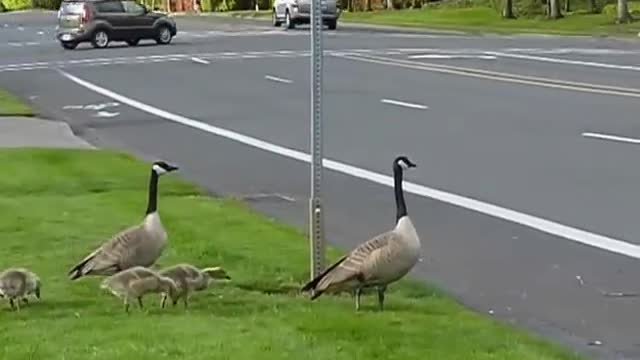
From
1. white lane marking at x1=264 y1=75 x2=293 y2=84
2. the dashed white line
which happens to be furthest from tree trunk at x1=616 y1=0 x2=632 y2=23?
white lane marking at x1=264 y1=75 x2=293 y2=84

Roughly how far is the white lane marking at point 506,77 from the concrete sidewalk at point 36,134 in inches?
357

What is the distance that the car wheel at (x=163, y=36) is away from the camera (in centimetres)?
5141

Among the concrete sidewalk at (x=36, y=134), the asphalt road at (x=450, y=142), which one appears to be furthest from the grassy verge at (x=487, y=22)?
the concrete sidewalk at (x=36, y=134)

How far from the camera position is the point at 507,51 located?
134 feet

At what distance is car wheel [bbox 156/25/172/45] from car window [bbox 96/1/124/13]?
1.56 meters

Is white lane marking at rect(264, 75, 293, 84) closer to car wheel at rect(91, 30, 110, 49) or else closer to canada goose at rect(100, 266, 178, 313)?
car wheel at rect(91, 30, 110, 49)

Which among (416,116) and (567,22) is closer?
(416,116)

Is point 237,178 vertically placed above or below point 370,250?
below

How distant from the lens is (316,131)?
928 cm

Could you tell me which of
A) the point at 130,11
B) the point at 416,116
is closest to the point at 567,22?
the point at 130,11

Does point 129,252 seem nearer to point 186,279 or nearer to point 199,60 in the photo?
point 186,279

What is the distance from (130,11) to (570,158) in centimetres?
3527

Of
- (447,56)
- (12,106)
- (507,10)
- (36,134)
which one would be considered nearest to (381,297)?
(36,134)

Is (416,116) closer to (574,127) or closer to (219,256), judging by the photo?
(574,127)
